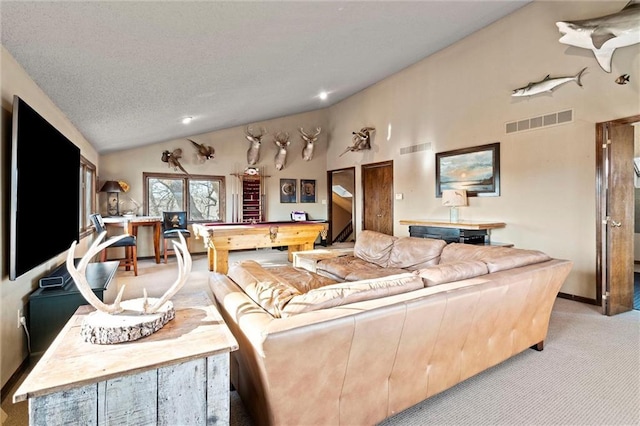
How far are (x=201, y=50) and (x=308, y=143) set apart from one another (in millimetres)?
5223

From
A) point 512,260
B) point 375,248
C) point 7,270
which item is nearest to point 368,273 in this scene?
point 375,248

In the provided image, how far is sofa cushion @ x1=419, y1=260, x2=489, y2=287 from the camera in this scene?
5.95ft

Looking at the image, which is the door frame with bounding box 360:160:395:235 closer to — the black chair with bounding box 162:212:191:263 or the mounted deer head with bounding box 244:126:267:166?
the mounted deer head with bounding box 244:126:267:166

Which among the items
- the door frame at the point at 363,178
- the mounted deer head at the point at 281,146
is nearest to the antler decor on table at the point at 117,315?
the door frame at the point at 363,178

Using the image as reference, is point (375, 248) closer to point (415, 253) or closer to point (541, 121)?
point (415, 253)

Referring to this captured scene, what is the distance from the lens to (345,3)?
286cm

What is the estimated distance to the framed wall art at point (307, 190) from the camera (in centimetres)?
813

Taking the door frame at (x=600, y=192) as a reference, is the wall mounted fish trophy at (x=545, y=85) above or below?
above

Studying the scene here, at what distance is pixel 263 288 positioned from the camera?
1.67m

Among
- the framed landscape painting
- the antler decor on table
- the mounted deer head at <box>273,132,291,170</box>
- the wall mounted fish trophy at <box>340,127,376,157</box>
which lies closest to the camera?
the antler decor on table

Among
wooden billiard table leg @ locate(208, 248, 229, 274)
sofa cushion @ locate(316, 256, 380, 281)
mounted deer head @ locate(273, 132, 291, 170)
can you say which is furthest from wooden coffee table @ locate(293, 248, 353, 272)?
mounted deer head @ locate(273, 132, 291, 170)

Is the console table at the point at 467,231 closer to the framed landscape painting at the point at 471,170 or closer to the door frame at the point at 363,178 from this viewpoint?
the framed landscape painting at the point at 471,170

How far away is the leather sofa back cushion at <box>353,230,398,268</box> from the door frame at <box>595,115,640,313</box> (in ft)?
7.19

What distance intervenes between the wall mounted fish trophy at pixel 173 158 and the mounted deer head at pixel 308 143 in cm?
277
